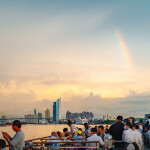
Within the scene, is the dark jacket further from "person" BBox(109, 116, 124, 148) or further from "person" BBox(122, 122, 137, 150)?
"person" BBox(122, 122, 137, 150)

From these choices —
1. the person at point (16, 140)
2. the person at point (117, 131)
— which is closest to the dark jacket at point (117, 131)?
the person at point (117, 131)

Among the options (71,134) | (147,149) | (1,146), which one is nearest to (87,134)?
(71,134)

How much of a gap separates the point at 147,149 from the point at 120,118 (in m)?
9.90

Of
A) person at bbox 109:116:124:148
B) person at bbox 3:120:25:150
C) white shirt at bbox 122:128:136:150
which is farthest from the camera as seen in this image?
person at bbox 109:116:124:148

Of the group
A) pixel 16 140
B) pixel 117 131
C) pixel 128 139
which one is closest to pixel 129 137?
pixel 128 139

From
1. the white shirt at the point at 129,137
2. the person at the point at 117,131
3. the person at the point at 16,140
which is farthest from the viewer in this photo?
the person at the point at 117,131

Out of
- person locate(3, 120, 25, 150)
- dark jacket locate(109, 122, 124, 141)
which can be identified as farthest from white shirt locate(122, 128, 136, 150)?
person locate(3, 120, 25, 150)

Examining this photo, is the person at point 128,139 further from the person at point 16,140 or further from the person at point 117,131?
the person at point 16,140

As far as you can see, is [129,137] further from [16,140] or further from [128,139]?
[16,140]

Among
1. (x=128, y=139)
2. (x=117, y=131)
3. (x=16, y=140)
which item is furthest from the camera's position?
(x=117, y=131)

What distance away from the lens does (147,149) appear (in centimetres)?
2070

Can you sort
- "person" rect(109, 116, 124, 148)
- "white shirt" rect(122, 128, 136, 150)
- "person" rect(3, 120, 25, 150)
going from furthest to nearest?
"person" rect(109, 116, 124, 148)
"white shirt" rect(122, 128, 136, 150)
"person" rect(3, 120, 25, 150)

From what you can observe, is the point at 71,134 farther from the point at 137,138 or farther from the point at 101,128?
the point at 137,138

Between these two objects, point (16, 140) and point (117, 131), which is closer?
point (16, 140)
